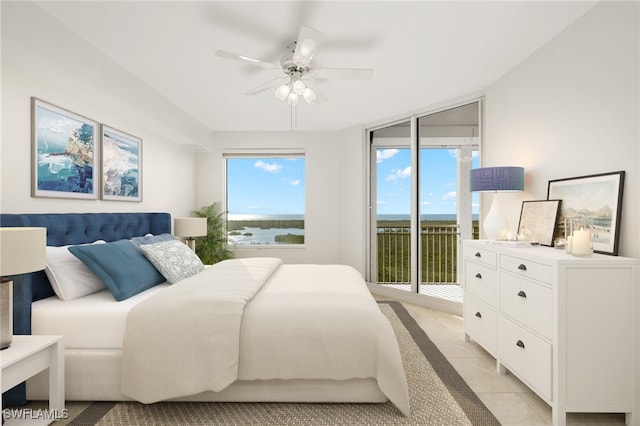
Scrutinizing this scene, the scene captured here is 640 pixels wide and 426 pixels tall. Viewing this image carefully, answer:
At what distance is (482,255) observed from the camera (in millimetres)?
2605

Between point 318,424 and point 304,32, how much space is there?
2292mm

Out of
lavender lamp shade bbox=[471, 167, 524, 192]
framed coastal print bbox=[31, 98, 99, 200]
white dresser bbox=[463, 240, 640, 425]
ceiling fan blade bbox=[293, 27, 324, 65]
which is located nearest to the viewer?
white dresser bbox=[463, 240, 640, 425]

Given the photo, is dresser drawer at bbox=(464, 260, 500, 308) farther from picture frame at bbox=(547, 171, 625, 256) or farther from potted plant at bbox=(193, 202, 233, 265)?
potted plant at bbox=(193, 202, 233, 265)

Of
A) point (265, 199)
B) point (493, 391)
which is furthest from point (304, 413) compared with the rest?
point (265, 199)

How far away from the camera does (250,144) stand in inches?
212

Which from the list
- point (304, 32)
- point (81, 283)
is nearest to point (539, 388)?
point (304, 32)

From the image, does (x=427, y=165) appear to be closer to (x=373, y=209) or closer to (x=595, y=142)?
(x=373, y=209)

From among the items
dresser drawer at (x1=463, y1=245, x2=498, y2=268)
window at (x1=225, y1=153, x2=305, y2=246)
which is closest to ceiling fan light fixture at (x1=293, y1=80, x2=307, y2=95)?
dresser drawer at (x1=463, y1=245, x2=498, y2=268)

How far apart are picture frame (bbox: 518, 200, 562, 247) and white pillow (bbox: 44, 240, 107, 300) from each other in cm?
327

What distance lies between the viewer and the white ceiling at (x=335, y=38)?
2.11 metres

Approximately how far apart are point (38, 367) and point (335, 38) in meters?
2.78

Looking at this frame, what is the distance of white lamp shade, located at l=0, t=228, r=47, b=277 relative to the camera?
59.2 inches

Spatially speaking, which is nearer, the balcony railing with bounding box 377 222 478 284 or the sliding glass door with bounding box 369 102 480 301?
the sliding glass door with bounding box 369 102 480 301

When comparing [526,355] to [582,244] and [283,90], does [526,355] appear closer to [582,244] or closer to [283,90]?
A: [582,244]
